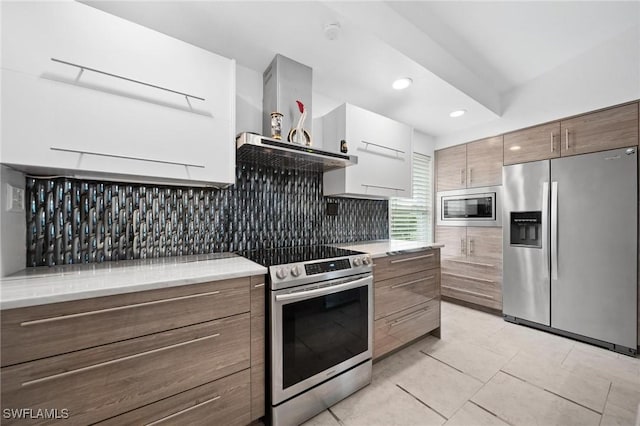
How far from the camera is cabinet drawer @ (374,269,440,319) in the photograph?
190 cm

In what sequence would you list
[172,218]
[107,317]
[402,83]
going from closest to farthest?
[107,317] < [172,218] < [402,83]

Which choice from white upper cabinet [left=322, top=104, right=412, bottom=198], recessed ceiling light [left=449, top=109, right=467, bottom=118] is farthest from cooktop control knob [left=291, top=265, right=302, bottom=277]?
recessed ceiling light [left=449, top=109, right=467, bottom=118]

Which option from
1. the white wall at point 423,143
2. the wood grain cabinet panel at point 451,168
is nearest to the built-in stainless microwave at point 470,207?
the wood grain cabinet panel at point 451,168

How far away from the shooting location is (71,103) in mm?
1104

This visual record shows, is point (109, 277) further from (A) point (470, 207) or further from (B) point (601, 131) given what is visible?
(B) point (601, 131)

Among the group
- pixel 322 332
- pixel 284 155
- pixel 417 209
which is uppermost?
pixel 284 155

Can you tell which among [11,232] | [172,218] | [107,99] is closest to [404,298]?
[172,218]

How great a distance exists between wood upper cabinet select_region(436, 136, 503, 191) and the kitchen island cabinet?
119 inches

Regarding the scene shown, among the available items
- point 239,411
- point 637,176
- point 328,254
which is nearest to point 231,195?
point 328,254

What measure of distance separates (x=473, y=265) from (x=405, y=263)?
164 centimetres

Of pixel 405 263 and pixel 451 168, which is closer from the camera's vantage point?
pixel 405 263

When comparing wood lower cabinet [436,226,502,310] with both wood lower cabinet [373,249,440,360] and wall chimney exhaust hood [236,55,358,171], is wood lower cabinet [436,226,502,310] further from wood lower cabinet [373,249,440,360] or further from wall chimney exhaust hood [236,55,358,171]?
wall chimney exhaust hood [236,55,358,171]

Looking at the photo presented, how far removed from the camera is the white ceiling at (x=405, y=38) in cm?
151

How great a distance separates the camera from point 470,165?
3.17 m
